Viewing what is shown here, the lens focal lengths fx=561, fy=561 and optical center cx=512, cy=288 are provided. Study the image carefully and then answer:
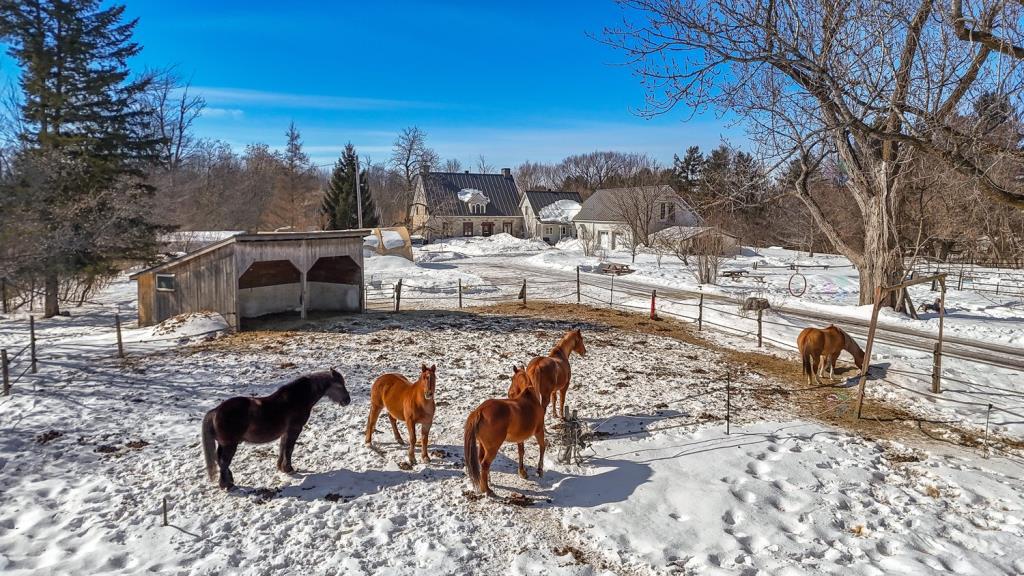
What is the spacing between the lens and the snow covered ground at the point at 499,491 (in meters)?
5.43

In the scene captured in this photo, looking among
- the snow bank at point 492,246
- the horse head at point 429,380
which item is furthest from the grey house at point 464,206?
the horse head at point 429,380

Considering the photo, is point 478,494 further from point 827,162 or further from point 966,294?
point 966,294

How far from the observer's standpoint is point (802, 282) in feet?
106

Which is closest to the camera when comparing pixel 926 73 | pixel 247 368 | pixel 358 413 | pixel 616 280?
pixel 926 73

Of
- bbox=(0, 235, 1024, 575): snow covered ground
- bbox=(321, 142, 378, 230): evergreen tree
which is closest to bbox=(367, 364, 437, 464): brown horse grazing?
bbox=(0, 235, 1024, 575): snow covered ground

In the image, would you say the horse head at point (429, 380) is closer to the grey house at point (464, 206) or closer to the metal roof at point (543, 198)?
the grey house at point (464, 206)

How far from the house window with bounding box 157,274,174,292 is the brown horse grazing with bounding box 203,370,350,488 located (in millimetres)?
11747

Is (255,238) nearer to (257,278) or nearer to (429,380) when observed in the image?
(257,278)

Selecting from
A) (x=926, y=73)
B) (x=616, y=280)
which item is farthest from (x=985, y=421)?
(x=616, y=280)

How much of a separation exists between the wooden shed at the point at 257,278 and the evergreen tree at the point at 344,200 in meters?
33.0

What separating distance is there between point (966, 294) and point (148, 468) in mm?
33853

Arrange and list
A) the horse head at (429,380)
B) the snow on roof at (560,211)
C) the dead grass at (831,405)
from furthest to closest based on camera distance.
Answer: the snow on roof at (560,211) → the dead grass at (831,405) → the horse head at (429,380)

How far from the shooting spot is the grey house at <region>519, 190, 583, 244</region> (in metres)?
65.0

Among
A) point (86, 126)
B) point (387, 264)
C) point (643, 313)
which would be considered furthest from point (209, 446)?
point (387, 264)
